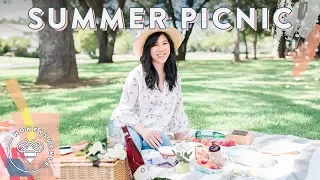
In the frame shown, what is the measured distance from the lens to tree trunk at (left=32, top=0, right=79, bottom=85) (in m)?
4.32

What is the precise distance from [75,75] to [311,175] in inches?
129

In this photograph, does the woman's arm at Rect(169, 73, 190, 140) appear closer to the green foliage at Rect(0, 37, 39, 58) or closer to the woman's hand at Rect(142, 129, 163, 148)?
the woman's hand at Rect(142, 129, 163, 148)

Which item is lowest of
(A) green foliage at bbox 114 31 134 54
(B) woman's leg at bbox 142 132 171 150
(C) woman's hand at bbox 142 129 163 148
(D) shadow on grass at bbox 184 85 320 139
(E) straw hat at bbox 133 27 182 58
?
(D) shadow on grass at bbox 184 85 320 139

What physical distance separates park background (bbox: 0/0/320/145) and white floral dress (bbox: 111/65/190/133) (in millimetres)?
628

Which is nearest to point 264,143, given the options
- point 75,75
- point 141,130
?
point 141,130

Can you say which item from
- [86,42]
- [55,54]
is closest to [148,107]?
[55,54]

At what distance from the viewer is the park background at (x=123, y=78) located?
2.96m

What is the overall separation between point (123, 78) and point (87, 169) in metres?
3.62

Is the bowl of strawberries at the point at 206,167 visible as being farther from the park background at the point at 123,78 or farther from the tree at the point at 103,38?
the tree at the point at 103,38

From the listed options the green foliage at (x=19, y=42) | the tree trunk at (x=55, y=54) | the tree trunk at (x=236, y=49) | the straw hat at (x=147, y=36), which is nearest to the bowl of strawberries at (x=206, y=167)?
the straw hat at (x=147, y=36)

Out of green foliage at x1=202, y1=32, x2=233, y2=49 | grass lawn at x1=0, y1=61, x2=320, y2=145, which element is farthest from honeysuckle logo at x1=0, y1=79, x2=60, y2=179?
green foliage at x1=202, y1=32, x2=233, y2=49

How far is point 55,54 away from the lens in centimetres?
436

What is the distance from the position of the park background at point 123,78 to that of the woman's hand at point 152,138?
2.47 ft

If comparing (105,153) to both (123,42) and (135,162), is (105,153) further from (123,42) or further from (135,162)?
(123,42)
